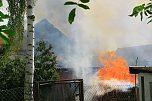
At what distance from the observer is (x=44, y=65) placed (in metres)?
16.8

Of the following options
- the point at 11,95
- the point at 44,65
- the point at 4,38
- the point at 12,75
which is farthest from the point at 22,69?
the point at 4,38

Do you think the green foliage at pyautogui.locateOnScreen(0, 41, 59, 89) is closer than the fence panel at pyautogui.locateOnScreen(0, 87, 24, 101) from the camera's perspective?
No

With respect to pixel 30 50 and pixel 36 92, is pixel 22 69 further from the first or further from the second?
pixel 36 92

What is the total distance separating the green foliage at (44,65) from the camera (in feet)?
51.5

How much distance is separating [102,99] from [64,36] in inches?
1808

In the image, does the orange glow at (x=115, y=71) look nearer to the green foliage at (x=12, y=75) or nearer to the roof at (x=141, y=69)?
the green foliage at (x=12, y=75)

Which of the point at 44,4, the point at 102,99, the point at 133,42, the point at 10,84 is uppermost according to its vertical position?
the point at 44,4

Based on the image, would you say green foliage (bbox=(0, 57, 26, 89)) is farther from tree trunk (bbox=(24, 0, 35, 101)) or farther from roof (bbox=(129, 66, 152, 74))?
roof (bbox=(129, 66, 152, 74))

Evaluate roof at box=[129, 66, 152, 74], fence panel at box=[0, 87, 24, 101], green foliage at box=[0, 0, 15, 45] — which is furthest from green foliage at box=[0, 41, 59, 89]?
green foliage at box=[0, 0, 15, 45]

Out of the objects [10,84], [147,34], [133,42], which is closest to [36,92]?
[10,84]

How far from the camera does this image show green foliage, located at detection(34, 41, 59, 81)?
15.7m

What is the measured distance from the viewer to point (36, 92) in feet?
27.2

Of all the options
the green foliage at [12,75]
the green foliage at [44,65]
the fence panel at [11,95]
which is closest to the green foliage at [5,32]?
the fence panel at [11,95]

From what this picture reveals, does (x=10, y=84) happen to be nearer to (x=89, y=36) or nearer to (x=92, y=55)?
(x=92, y=55)
